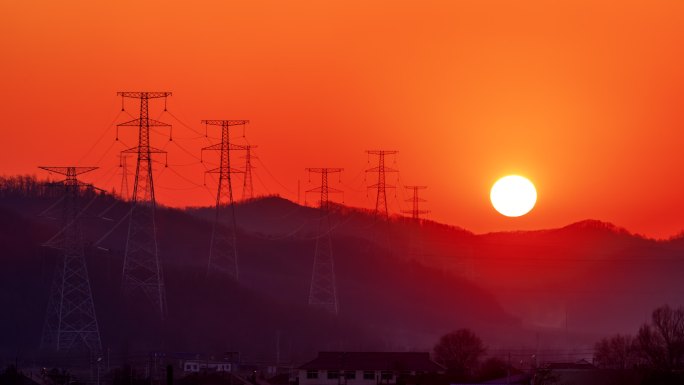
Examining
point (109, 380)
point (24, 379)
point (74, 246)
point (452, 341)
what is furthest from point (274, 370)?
point (74, 246)

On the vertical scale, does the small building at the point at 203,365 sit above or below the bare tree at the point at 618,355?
below

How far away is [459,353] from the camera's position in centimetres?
10988

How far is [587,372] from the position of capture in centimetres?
8275

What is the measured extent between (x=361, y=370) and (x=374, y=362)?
2079 millimetres

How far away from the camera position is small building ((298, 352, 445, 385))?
3760 inches

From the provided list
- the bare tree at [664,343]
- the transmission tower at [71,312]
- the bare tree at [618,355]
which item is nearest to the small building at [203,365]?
the transmission tower at [71,312]

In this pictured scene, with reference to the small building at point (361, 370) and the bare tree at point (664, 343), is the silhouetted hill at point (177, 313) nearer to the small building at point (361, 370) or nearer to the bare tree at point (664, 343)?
the small building at point (361, 370)

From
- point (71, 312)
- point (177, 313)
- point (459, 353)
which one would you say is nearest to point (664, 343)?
point (459, 353)

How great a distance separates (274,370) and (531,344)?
84.4 meters

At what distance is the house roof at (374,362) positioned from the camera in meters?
96.8

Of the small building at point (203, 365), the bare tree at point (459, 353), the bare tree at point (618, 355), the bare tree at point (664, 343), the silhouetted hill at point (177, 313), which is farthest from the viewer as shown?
the silhouetted hill at point (177, 313)

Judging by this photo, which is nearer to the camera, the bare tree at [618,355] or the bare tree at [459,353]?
the bare tree at [618,355]

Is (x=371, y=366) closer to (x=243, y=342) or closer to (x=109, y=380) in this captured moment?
(x=109, y=380)

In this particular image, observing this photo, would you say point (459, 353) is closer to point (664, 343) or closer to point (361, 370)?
point (361, 370)
